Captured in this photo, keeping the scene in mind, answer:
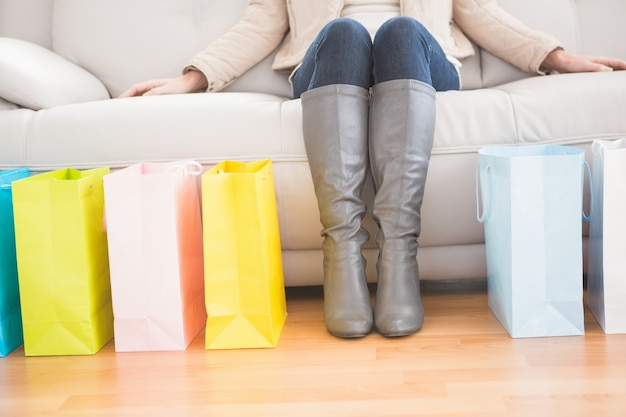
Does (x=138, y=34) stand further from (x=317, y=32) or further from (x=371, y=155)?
(x=371, y=155)

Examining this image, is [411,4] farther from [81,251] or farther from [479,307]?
[81,251]

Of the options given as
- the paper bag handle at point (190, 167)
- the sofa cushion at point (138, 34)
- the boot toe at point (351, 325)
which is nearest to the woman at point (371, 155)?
the boot toe at point (351, 325)

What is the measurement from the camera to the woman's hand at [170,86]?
5.87 feet

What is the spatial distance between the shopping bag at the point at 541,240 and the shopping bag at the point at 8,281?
95 cm

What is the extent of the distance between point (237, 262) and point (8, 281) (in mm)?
465

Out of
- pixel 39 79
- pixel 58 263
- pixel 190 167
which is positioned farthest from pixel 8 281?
pixel 39 79

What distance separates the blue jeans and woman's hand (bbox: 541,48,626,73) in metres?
0.50

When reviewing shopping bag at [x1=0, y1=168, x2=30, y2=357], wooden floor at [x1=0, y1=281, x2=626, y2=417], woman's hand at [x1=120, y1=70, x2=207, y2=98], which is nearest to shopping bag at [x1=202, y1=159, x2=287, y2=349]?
wooden floor at [x1=0, y1=281, x2=626, y2=417]

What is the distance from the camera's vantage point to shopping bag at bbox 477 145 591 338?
1.26m

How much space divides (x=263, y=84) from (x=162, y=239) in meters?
0.85

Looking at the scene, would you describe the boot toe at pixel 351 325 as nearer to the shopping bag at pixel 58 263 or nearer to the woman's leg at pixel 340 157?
the woman's leg at pixel 340 157

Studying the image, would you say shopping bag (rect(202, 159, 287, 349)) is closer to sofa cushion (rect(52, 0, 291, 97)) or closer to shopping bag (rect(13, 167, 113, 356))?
shopping bag (rect(13, 167, 113, 356))

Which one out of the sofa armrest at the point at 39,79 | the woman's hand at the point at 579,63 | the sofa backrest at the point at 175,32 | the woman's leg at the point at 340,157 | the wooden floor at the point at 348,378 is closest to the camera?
the wooden floor at the point at 348,378

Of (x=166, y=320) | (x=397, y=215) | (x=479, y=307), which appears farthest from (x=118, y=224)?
(x=479, y=307)
